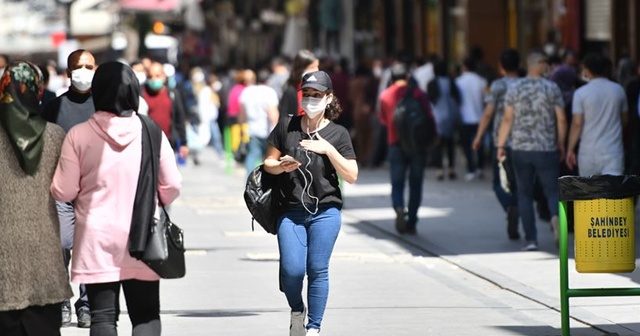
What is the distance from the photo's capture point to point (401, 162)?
1667 centimetres

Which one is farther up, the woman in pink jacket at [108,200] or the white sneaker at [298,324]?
the woman in pink jacket at [108,200]

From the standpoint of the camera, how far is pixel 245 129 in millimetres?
20641

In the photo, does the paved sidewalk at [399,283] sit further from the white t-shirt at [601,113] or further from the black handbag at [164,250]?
the black handbag at [164,250]

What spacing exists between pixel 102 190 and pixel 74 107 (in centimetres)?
293

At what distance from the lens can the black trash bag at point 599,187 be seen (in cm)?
953

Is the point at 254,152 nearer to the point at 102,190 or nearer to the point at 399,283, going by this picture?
the point at 399,283

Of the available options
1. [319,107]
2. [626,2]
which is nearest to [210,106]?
[626,2]

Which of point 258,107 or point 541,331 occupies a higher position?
point 258,107

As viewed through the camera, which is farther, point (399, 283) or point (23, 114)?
point (399, 283)

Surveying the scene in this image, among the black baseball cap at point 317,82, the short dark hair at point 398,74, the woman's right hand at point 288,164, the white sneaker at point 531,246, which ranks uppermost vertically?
the black baseball cap at point 317,82

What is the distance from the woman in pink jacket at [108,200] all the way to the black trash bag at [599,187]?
2824 millimetres

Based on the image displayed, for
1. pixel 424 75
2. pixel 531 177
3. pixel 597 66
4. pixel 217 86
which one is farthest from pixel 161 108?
pixel 217 86

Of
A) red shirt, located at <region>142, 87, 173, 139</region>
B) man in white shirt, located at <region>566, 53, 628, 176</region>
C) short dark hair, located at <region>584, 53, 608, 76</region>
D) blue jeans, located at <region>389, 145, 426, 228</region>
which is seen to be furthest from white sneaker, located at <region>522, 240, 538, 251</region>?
red shirt, located at <region>142, 87, 173, 139</region>

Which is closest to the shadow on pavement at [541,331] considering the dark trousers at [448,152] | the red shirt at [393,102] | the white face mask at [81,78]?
the white face mask at [81,78]
